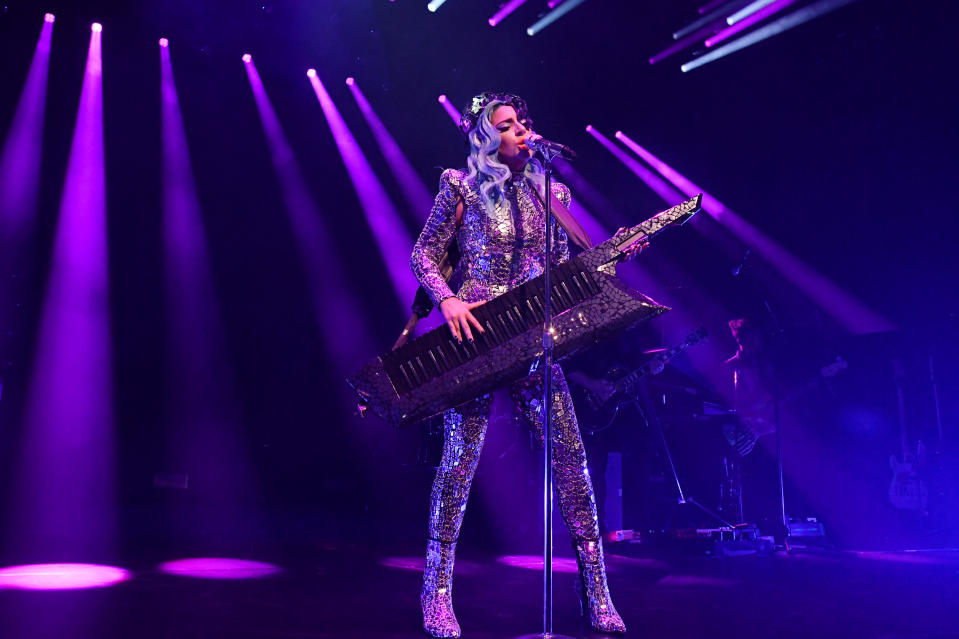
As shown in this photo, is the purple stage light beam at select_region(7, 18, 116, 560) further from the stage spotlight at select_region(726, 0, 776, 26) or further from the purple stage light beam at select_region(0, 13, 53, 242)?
the stage spotlight at select_region(726, 0, 776, 26)

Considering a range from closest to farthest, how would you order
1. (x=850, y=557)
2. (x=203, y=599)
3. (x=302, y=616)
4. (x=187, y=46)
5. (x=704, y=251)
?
(x=302, y=616)
(x=203, y=599)
(x=850, y=557)
(x=187, y=46)
(x=704, y=251)

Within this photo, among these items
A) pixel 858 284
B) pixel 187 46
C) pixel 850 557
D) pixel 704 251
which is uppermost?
pixel 187 46

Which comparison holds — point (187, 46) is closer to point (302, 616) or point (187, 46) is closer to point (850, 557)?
point (302, 616)

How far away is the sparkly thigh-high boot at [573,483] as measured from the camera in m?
2.32

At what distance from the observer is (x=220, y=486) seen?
7648 mm

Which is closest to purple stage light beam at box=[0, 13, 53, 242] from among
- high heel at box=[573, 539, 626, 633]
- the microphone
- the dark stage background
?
the dark stage background

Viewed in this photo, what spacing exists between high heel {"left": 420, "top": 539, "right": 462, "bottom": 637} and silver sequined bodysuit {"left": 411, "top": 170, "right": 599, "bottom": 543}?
A: 5 cm

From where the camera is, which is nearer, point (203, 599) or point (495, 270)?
point (495, 270)

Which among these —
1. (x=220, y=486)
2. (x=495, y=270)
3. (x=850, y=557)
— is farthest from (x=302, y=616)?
(x=220, y=486)

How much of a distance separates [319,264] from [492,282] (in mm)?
6095

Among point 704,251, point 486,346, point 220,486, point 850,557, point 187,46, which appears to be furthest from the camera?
point 704,251

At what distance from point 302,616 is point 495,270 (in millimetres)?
1436

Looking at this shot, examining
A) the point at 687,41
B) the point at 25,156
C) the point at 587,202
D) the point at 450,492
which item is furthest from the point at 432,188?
the point at 450,492

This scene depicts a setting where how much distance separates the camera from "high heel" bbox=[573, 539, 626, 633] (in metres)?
2.23
